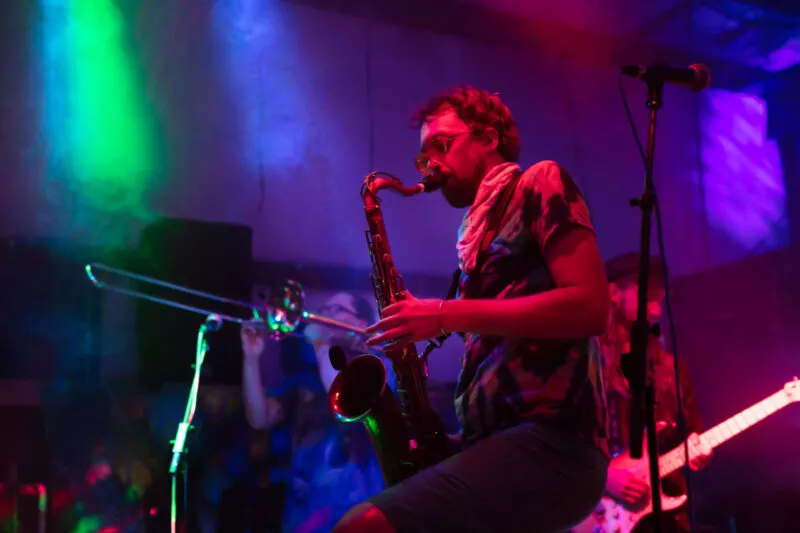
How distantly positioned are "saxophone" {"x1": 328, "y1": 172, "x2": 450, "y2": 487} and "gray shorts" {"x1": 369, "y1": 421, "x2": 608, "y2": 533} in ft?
1.33

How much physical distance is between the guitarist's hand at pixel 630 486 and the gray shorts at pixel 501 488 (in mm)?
2598

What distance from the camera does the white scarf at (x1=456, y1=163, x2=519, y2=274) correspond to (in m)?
1.91

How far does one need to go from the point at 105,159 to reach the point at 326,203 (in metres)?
1.59

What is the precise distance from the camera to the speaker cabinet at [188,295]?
4.65 meters

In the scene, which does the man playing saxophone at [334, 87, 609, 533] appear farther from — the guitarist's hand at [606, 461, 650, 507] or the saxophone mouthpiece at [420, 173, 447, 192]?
the guitarist's hand at [606, 461, 650, 507]

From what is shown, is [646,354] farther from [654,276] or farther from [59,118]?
[59,118]

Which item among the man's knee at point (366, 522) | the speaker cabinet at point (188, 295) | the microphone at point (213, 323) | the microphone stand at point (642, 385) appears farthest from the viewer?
the speaker cabinet at point (188, 295)

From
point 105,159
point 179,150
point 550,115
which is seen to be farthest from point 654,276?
point 105,159

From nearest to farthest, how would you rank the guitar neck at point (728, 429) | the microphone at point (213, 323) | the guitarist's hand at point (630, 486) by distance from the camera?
the guitarist's hand at point (630, 486) < the guitar neck at point (728, 429) < the microphone at point (213, 323)

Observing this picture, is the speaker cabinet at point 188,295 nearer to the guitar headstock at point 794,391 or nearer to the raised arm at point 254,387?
the raised arm at point 254,387

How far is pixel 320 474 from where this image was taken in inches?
198

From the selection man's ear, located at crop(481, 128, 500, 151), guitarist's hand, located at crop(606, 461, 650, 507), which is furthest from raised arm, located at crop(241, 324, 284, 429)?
man's ear, located at crop(481, 128, 500, 151)

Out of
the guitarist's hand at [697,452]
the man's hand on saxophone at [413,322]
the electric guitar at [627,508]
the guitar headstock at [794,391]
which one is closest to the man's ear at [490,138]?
the man's hand on saxophone at [413,322]

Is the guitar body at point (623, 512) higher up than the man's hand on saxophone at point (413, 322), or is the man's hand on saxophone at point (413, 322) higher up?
the man's hand on saxophone at point (413, 322)
